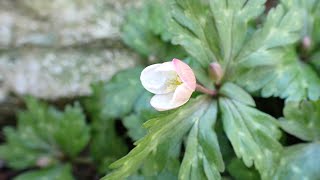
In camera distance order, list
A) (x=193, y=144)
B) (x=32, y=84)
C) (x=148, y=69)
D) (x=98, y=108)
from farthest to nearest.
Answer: (x=32, y=84), (x=98, y=108), (x=193, y=144), (x=148, y=69)

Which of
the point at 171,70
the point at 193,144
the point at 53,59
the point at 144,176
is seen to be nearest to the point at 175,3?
the point at 171,70

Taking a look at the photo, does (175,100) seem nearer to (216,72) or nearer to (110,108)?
(216,72)

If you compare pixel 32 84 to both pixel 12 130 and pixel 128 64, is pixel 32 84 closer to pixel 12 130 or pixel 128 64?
pixel 12 130

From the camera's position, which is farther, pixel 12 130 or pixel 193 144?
pixel 12 130

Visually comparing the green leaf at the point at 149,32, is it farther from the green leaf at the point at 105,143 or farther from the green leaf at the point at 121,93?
the green leaf at the point at 105,143

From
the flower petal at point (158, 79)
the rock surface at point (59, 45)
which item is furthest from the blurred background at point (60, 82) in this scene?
the flower petal at point (158, 79)
